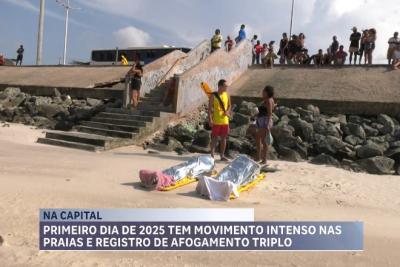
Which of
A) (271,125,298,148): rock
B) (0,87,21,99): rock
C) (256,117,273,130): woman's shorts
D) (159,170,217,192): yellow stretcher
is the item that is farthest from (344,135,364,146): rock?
(0,87,21,99): rock

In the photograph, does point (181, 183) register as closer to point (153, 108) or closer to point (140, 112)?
point (140, 112)

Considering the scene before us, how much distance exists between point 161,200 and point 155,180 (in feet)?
2.13

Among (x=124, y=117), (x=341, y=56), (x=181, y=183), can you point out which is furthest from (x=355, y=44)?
(x=181, y=183)

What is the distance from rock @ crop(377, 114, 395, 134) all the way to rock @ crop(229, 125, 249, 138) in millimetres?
3357

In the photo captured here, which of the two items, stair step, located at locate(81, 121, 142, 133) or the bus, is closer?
stair step, located at locate(81, 121, 142, 133)

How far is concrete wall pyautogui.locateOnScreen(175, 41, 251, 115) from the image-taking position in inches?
527

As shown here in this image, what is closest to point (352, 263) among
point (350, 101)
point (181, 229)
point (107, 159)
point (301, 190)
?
point (181, 229)

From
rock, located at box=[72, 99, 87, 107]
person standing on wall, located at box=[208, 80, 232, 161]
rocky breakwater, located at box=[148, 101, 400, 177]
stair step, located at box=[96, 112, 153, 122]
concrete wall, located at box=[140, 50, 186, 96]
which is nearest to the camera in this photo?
person standing on wall, located at box=[208, 80, 232, 161]

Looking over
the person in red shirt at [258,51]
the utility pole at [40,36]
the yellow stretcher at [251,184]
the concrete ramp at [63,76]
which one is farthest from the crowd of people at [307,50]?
the utility pole at [40,36]

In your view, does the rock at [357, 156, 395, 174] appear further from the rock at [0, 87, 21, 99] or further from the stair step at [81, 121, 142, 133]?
the rock at [0, 87, 21, 99]

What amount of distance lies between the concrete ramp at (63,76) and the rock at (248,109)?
616 centimetres

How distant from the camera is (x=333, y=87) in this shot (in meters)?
13.9

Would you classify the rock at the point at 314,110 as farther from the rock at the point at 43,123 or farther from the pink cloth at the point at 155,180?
the rock at the point at 43,123

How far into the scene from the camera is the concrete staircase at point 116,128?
1113 centimetres
